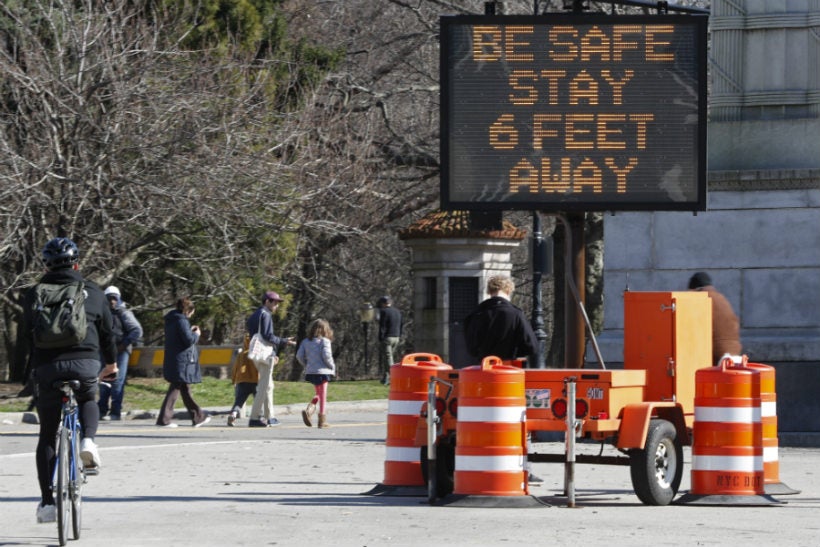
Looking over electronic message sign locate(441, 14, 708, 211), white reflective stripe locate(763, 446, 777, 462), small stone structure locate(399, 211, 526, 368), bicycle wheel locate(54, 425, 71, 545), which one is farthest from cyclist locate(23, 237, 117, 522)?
small stone structure locate(399, 211, 526, 368)

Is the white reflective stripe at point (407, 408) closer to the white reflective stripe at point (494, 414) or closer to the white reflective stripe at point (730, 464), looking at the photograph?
the white reflective stripe at point (494, 414)

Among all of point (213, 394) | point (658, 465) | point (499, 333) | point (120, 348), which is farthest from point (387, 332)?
point (658, 465)

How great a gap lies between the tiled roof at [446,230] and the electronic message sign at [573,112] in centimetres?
2030

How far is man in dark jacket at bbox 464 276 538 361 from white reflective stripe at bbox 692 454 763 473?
1.59 m

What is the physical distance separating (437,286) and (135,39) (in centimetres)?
1001

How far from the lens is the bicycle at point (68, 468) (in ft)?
30.2

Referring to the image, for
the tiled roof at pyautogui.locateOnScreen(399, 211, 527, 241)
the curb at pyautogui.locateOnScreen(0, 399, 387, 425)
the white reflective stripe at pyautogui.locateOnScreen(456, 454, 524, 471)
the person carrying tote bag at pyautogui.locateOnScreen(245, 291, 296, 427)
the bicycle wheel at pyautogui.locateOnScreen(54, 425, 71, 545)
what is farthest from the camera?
the tiled roof at pyautogui.locateOnScreen(399, 211, 527, 241)

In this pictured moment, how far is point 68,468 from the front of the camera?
368 inches

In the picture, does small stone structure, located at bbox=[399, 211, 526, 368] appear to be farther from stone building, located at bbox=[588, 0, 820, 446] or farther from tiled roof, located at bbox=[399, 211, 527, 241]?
stone building, located at bbox=[588, 0, 820, 446]

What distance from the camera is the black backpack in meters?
9.55

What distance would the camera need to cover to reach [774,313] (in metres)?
18.9

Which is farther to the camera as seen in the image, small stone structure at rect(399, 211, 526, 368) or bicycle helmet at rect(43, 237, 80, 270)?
small stone structure at rect(399, 211, 526, 368)

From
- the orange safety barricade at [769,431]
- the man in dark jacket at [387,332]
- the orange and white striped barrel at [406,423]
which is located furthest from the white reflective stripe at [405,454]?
the man in dark jacket at [387,332]

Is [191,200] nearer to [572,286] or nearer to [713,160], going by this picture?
[713,160]
